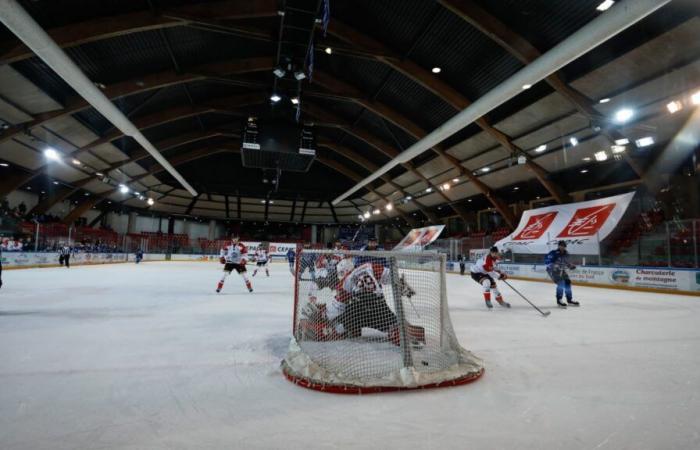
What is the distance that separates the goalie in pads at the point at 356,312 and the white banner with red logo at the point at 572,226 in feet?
41.6

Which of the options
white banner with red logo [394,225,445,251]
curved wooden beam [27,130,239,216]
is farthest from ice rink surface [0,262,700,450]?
white banner with red logo [394,225,445,251]

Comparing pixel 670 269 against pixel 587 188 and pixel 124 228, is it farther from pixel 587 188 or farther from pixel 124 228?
pixel 124 228

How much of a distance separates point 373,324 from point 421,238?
78.1ft

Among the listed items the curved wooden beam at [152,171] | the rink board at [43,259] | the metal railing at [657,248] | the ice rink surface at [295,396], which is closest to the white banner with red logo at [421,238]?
the metal railing at [657,248]

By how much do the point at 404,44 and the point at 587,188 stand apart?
13098 mm

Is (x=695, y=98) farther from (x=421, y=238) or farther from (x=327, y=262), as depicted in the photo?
(x=421, y=238)

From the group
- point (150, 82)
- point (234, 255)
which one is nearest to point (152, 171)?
point (150, 82)

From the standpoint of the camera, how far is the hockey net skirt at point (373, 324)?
2.54 metres

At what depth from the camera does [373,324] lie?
3.55 metres

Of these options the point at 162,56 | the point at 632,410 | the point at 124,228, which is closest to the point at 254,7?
the point at 162,56

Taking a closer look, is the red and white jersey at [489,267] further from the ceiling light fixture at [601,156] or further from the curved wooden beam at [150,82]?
the curved wooden beam at [150,82]

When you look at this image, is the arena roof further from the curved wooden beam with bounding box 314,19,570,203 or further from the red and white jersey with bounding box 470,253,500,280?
the red and white jersey with bounding box 470,253,500,280

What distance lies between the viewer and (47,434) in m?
1.69

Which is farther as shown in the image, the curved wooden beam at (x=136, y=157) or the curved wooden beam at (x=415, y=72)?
the curved wooden beam at (x=136, y=157)
